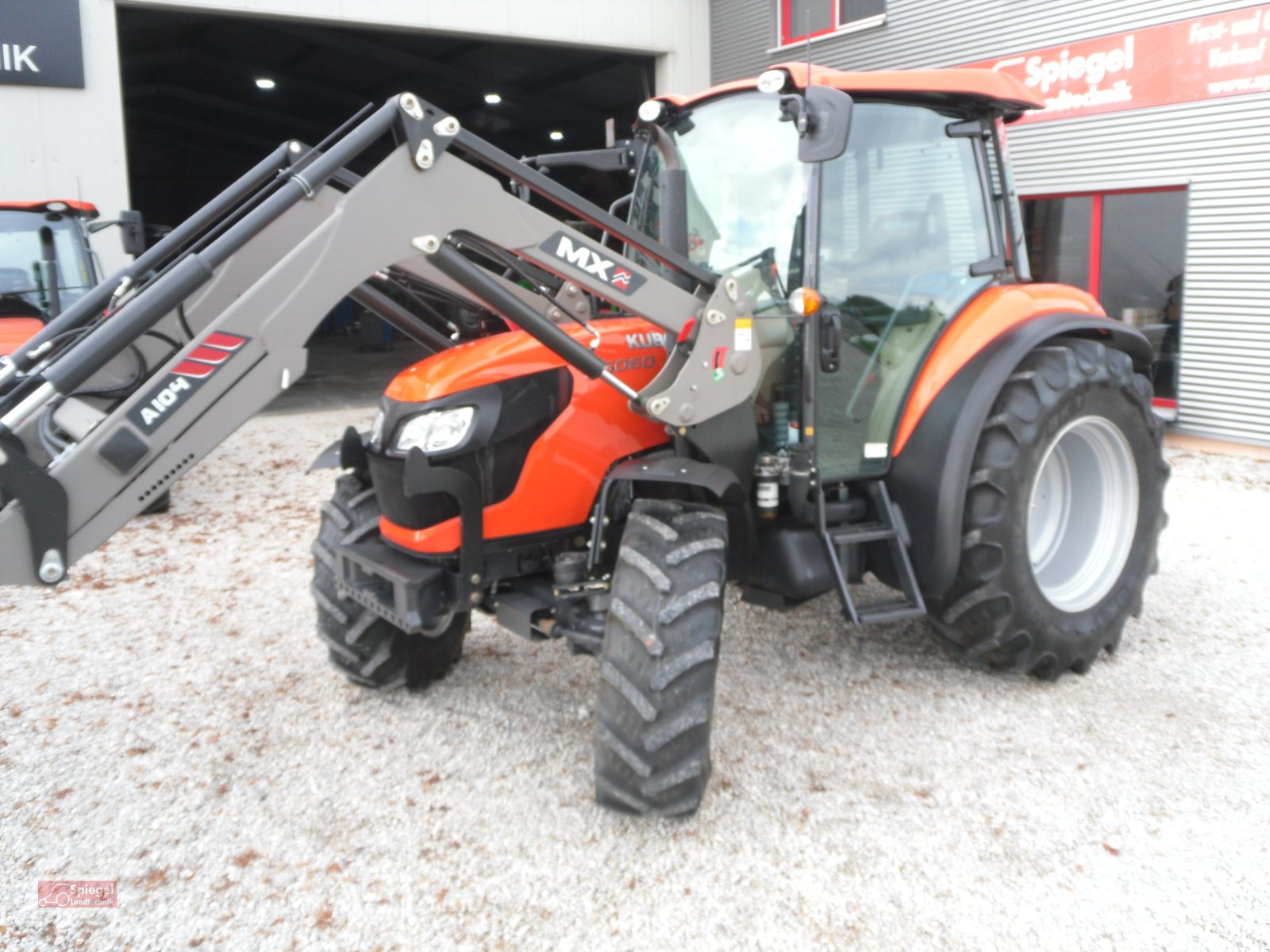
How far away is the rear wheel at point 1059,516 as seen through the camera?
3.62 meters

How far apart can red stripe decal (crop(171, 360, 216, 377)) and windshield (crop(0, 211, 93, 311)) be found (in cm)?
609

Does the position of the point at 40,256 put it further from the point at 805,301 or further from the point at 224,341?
the point at 805,301

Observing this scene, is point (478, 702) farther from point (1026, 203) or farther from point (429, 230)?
point (1026, 203)

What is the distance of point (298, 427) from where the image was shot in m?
11.1

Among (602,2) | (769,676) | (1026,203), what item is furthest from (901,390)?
(602,2)

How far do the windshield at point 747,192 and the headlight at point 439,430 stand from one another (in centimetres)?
102

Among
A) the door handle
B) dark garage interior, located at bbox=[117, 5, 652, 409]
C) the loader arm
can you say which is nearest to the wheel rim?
the door handle

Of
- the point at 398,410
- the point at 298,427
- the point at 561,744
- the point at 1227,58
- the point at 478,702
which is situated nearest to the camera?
the point at 398,410

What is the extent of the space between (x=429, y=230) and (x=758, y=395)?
4.36 feet

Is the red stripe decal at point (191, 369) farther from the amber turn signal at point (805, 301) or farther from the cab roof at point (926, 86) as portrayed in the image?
the cab roof at point (926, 86)

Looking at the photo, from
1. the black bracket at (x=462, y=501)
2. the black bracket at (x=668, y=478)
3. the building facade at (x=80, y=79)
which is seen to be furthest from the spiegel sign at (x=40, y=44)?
the black bracket at (x=668, y=478)

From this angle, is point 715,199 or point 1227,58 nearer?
point 715,199

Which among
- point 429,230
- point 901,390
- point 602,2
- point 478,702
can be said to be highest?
point 602,2

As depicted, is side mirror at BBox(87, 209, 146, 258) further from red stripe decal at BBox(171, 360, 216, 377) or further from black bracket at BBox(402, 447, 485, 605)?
red stripe decal at BBox(171, 360, 216, 377)
